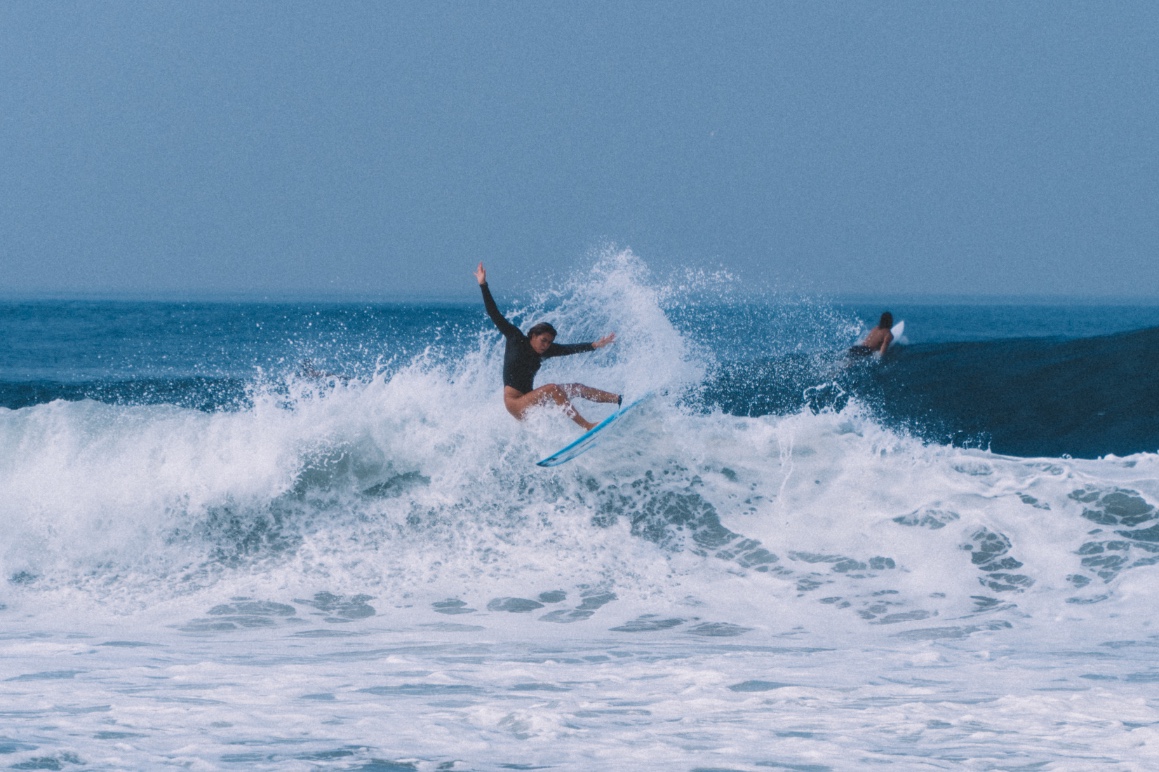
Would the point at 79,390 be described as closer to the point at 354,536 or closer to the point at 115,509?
Answer: the point at 115,509

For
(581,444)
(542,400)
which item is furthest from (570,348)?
(581,444)

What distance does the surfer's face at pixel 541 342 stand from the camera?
9.32 metres

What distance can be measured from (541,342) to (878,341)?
35.2 ft

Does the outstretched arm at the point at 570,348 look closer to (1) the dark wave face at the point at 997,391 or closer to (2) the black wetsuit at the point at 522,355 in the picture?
(2) the black wetsuit at the point at 522,355

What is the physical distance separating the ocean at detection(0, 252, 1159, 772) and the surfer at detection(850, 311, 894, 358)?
12.1 feet

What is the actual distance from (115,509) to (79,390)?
10.2 m

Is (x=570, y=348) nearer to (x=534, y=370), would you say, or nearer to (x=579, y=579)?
(x=534, y=370)

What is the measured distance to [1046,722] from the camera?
17.2 ft

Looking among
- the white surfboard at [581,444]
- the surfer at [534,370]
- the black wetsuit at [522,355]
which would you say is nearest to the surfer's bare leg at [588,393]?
the surfer at [534,370]

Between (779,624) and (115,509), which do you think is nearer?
(779,624)

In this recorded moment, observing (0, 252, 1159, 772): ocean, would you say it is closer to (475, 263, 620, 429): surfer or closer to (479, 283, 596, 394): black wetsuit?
(475, 263, 620, 429): surfer

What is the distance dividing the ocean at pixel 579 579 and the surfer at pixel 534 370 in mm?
406

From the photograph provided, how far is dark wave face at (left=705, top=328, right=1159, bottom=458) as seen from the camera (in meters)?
12.8

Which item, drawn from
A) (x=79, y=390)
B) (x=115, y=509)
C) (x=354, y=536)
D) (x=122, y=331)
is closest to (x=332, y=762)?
(x=354, y=536)
